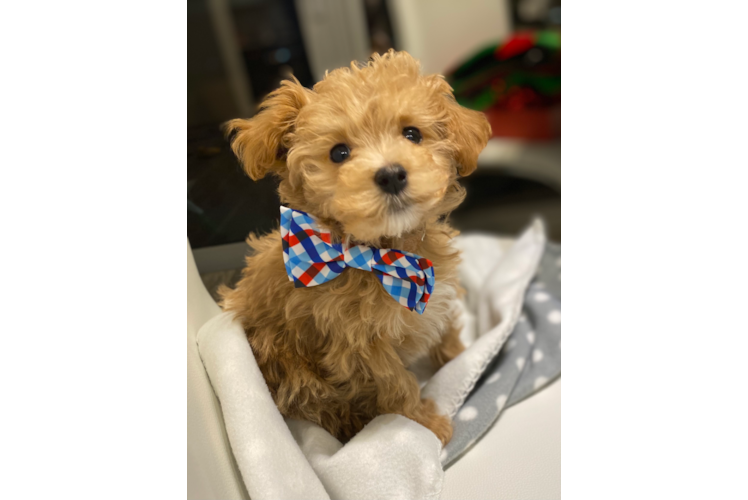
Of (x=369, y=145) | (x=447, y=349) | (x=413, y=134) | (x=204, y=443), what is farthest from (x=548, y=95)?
(x=204, y=443)

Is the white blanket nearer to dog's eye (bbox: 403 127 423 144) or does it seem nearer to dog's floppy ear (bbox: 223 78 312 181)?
dog's floppy ear (bbox: 223 78 312 181)

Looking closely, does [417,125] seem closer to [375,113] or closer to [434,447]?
[375,113]

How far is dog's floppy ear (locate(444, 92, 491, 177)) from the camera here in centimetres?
129

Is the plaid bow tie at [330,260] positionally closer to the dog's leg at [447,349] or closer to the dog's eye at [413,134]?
the dog's eye at [413,134]

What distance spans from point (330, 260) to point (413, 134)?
35 cm

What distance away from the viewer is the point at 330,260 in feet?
4.10

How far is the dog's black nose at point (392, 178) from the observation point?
3.63ft

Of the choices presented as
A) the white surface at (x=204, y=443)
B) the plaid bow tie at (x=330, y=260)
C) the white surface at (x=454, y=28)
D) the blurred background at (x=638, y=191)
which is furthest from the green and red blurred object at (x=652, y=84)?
the white surface at (x=454, y=28)

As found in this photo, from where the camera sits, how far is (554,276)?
84.0 inches

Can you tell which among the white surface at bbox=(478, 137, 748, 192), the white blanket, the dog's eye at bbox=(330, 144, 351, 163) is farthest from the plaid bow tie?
the white surface at bbox=(478, 137, 748, 192)

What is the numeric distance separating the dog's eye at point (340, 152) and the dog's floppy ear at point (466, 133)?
0.87ft

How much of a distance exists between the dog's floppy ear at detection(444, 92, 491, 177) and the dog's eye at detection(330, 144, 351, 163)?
10.5 inches

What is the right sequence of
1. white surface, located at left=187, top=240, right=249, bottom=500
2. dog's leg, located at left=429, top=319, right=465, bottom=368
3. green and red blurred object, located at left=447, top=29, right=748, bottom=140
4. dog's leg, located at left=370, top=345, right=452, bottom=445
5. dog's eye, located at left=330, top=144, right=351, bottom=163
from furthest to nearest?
1. dog's leg, located at left=429, top=319, right=465, bottom=368
2. dog's leg, located at left=370, top=345, right=452, bottom=445
3. dog's eye, located at left=330, top=144, right=351, bottom=163
4. white surface, located at left=187, top=240, right=249, bottom=500
5. green and red blurred object, located at left=447, top=29, right=748, bottom=140

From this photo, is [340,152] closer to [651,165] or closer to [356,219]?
[356,219]
